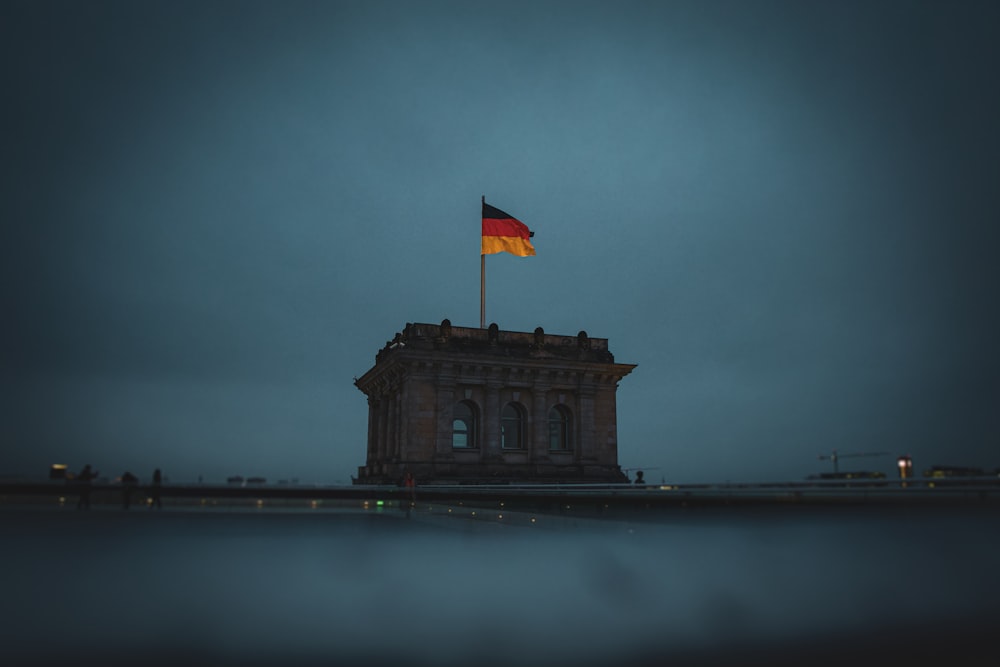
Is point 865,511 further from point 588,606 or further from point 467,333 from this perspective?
point 467,333

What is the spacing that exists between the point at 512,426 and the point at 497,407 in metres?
2.14

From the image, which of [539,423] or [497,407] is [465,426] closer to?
[497,407]

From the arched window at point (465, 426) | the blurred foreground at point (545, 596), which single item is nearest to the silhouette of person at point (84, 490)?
the blurred foreground at point (545, 596)

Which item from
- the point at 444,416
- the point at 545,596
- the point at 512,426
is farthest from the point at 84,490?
the point at 512,426

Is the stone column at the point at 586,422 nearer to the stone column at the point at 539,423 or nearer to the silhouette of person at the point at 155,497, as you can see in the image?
the stone column at the point at 539,423

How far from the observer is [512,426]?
37.3 meters

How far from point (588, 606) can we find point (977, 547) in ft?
16.8

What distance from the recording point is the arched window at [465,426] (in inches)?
1412

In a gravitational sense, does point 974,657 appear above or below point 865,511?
below

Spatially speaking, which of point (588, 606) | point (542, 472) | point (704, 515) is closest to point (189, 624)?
point (588, 606)

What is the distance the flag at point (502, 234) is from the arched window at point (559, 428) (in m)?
8.79

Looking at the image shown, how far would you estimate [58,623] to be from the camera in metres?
6.80

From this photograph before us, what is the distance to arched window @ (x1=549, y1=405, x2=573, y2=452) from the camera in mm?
37966

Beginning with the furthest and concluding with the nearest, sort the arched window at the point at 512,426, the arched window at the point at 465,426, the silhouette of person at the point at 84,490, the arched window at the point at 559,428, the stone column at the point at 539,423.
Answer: the arched window at the point at 559,428 < the arched window at the point at 512,426 < the stone column at the point at 539,423 < the arched window at the point at 465,426 < the silhouette of person at the point at 84,490
